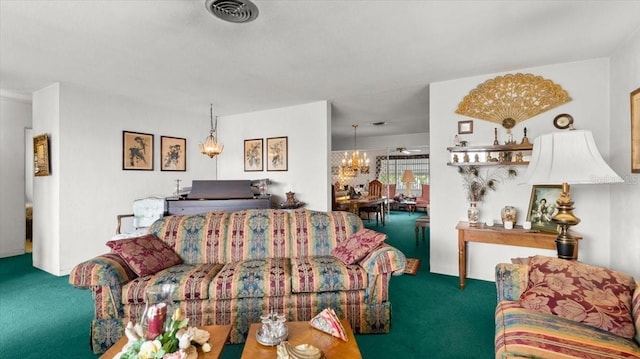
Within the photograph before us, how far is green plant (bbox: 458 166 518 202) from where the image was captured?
11.6ft

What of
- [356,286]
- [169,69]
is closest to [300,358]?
[356,286]

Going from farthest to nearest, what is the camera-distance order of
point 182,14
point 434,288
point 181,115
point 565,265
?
point 181,115 < point 434,288 < point 182,14 < point 565,265

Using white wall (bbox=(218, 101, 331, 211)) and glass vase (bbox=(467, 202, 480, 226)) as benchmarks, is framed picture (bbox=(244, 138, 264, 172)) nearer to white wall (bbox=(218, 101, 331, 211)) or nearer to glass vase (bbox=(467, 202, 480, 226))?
white wall (bbox=(218, 101, 331, 211))

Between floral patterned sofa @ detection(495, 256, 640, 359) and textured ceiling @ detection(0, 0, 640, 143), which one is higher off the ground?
textured ceiling @ detection(0, 0, 640, 143)

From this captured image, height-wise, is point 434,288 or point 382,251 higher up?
point 382,251

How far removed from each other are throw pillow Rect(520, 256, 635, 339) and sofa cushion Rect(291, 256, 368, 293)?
3.40 ft

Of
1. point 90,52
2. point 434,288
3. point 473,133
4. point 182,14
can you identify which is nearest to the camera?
point 182,14

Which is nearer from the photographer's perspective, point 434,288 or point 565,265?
point 565,265

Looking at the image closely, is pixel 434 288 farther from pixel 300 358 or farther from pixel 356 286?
pixel 300 358

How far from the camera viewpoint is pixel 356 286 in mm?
2270

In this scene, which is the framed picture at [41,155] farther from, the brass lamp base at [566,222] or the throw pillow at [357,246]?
the brass lamp base at [566,222]

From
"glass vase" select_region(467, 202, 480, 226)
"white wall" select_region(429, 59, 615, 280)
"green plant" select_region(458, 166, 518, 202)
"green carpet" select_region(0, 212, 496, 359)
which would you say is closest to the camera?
"green carpet" select_region(0, 212, 496, 359)

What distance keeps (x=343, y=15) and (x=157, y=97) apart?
11.4 ft

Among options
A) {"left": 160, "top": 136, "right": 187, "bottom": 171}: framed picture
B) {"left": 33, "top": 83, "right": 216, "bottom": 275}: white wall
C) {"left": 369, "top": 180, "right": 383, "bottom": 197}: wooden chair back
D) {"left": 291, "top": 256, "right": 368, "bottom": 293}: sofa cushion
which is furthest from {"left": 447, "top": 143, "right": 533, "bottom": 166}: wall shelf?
{"left": 369, "top": 180, "right": 383, "bottom": 197}: wooden chair back
